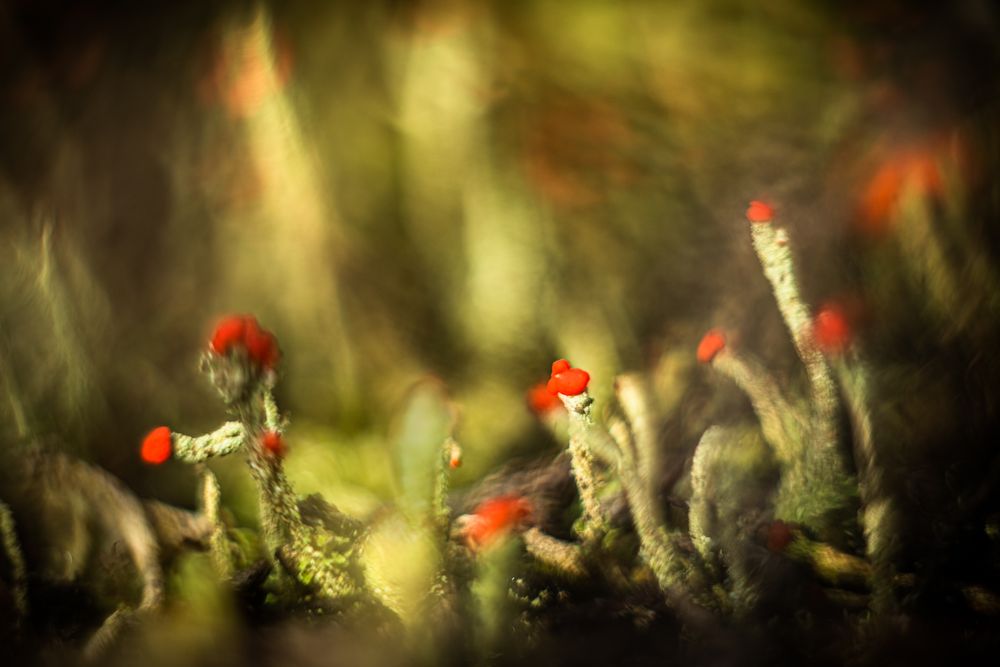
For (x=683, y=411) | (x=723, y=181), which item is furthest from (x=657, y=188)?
(x=683, y=411)

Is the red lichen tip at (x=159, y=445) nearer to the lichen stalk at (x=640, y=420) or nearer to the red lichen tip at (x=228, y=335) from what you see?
the red lichen tip at (x=228, y=335)

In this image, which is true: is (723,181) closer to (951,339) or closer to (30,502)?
(951,339)

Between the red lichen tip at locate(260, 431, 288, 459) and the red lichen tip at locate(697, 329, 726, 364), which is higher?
the red lichen tip at locate(697, 329, 726, 364)

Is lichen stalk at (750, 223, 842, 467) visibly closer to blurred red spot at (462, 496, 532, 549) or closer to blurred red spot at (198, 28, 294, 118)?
blurred red spot at (462, 496, 532, 549)

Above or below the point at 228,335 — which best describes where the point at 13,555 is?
below

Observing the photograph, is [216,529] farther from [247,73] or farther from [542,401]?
[247,73]

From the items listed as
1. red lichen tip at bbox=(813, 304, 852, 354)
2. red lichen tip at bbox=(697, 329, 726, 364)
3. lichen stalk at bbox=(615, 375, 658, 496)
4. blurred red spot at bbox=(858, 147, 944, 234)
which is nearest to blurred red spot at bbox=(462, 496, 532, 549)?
lichen stalk at bbox=(615, 375, 658, 496)

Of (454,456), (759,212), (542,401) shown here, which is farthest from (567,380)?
(759,212)
